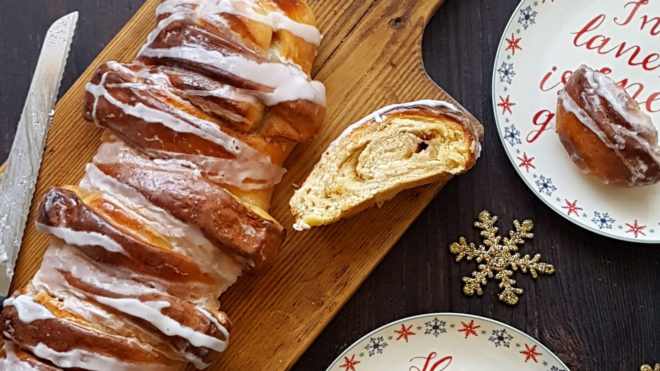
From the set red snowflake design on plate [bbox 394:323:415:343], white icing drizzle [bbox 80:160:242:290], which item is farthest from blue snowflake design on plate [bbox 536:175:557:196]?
white icing drizzle [bbox 80:160:242:290]

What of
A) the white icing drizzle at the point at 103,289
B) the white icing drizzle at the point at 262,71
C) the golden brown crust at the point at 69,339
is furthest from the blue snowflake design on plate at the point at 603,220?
the golden brown crust at the point at 69,339

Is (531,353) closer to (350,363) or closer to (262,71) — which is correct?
(350,363)

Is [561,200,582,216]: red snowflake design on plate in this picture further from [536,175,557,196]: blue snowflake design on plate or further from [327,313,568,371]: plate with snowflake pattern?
[327,313,568,371]: plate with snowflake pattern

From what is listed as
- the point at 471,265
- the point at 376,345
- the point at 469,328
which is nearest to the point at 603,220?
the point at 471,265

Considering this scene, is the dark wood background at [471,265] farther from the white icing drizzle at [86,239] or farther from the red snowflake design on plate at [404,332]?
the white icing drizzle at [86,239]

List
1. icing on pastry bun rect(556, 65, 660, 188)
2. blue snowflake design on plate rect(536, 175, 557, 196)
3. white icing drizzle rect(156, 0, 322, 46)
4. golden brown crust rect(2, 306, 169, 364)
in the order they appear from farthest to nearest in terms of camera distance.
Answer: blue snowflake design on plate rect(536, 175, 557, 196)
icing on pastry bun rect(556, 65, 660, 188)
white icing drizzle rect(156, 0, 322, 46)
golden brown crust rect(2, 306, 169, 364)

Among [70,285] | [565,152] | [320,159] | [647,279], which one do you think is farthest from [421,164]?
[70,285]

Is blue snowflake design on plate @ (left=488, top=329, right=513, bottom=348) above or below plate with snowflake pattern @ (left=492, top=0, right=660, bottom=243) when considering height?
below
